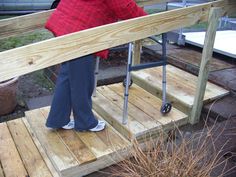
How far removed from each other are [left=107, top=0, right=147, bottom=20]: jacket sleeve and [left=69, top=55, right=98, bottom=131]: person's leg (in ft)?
1.29

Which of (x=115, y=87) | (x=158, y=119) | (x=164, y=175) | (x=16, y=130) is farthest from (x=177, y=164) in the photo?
(x=115, y=87)

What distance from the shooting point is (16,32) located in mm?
2121

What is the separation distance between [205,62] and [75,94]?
115 cm

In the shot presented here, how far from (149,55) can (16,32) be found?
234 centimetres

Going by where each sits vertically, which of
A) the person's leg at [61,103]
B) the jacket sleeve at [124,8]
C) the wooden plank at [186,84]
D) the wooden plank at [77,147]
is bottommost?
the wooden plank at [77,147]

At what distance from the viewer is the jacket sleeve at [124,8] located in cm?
195

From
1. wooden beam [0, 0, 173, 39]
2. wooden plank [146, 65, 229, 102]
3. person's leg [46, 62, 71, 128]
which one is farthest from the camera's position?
wooden plank [146, 65, 229, 102]

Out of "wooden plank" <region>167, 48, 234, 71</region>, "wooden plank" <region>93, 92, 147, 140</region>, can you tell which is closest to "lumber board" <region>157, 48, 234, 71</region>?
"wooden plank" <region>167, 48, 234, 71</region>

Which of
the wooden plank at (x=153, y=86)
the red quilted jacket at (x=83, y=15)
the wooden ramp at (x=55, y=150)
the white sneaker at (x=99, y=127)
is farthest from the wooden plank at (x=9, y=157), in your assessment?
the wooden plank at (x=153, y=86)

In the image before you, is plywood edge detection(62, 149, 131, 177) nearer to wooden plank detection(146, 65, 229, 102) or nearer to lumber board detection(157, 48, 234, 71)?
wooden plank detection(146, 65, 229, 102)

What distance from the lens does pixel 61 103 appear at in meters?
2.35

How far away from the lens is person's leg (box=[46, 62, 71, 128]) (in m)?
2.29

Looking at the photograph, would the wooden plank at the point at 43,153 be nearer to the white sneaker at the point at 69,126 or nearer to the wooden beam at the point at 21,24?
the white sneaker at the point at 69,126

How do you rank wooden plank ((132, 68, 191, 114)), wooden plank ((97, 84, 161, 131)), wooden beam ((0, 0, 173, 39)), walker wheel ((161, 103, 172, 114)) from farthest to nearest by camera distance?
wooden plank ((132, 68, 191, 114)), walker wheel ((161, 103, 172, 114)), wooden plank ((97, 84, 161, 131)), wooden beam ((0, 0, 173, 39))
